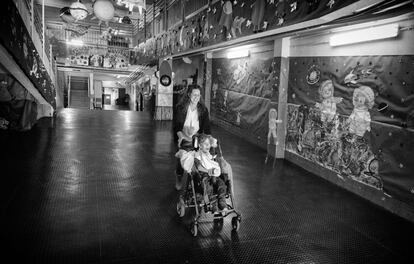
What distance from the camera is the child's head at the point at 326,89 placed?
540 cm

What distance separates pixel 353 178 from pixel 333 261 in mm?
2284

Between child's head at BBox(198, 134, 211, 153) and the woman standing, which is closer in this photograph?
child's head at BBox(198, 134, 211, 153)

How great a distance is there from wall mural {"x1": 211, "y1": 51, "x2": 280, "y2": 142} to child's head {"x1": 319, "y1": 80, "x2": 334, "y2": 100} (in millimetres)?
1322

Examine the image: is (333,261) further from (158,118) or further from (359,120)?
(158,118)

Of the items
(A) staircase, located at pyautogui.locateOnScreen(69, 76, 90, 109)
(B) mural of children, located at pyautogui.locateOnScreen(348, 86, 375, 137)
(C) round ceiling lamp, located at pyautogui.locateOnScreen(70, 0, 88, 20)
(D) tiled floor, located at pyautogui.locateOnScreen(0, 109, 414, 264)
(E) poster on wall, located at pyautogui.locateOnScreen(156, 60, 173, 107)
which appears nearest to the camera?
(D) tiled floor, located at pyautogui.locateOnScreen(0, 109, 414, 264)

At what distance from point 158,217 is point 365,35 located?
389 centimetres

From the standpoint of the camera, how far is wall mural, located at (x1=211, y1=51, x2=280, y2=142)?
775 centimetres

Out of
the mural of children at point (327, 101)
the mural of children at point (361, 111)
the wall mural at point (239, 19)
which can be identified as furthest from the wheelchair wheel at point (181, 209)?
the mural of children at point (327, 101)

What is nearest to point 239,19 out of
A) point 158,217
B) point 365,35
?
point 365,35

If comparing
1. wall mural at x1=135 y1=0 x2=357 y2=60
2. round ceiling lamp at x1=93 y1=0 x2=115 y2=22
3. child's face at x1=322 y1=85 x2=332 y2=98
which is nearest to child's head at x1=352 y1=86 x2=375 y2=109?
child's face at x1=322 y1=85 x2=332 y2=98

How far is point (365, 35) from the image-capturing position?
14.9ft

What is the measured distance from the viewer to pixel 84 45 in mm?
18141

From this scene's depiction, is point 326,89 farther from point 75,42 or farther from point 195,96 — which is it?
point 75,42

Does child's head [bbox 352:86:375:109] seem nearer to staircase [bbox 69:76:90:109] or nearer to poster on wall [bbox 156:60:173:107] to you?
poster on wall [bbox 156:60:173:107]
